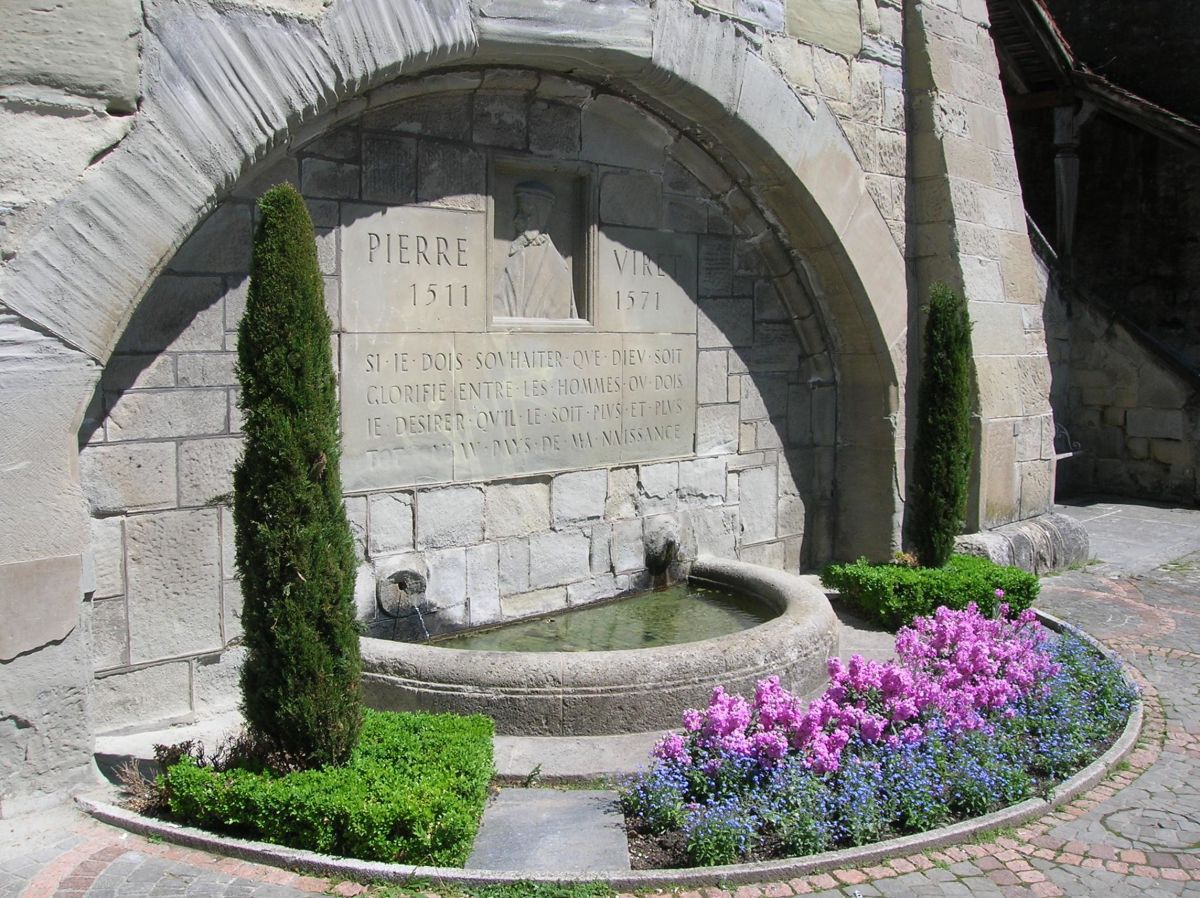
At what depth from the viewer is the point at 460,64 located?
572 centimetres

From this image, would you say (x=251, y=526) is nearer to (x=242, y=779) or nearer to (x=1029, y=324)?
(x=242, y=779)

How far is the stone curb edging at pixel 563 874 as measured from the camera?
3.54 m

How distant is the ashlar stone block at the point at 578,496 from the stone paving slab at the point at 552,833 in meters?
2.58

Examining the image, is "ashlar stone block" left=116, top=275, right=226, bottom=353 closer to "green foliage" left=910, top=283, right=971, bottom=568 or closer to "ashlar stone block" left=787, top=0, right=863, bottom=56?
"ashlar stone block" left=787, top=0, right=863, bottom=56

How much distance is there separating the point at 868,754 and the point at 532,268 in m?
3.49

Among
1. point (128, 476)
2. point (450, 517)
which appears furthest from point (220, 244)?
point (450, 517)

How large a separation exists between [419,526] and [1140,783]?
3665mm

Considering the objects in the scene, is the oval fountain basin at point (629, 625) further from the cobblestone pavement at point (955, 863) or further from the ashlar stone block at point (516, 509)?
the cobblestone pavement at point (955, 863)

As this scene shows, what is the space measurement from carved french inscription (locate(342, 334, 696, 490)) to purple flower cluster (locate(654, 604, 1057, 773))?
7.15ft

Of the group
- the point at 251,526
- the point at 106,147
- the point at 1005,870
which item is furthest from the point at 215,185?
the point at 1005,870

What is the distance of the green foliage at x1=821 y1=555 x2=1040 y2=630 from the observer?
6715mm

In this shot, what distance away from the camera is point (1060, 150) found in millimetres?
13273

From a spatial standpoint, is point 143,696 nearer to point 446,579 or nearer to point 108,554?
point 108,554

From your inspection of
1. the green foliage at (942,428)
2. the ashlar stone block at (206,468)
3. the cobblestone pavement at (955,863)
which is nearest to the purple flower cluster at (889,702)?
the cobblestone pavement at (955,863)
